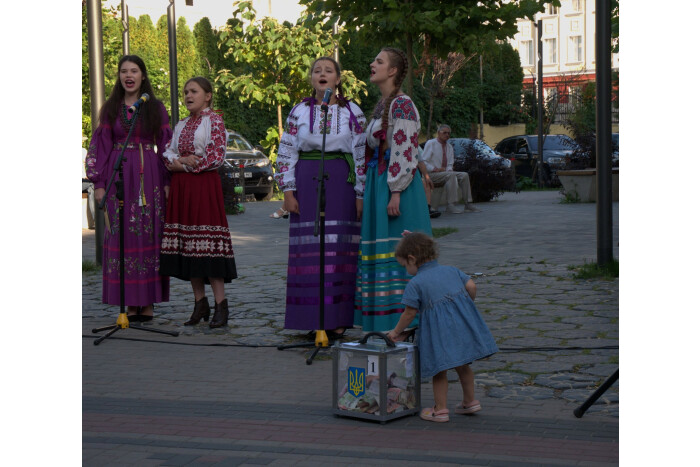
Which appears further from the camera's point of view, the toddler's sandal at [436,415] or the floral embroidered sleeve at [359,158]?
the floral embroidered sleeve at [359,158]

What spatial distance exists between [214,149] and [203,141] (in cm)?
10

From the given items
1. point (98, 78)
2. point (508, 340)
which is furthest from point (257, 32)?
point (508, 340)

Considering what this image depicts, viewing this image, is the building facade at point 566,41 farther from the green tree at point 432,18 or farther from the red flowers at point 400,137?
the red flowers at point 400,137

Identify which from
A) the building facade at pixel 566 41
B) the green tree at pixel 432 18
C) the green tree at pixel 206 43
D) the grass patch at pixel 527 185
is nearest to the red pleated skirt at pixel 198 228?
the green tree at pixel 432 18

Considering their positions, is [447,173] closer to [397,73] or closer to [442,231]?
→ [442,231]

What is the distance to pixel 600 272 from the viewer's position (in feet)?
33.4

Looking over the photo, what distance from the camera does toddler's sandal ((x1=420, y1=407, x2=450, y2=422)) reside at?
514cm

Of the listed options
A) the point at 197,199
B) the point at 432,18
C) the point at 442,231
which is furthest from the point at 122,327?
the point at 442,231

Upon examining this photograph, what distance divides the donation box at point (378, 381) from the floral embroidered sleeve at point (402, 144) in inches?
64.9

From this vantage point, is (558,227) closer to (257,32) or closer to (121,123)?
(121,123)

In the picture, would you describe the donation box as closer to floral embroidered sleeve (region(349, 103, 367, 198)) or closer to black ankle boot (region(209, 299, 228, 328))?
floral embroidered sleeve (region(349, 103, 367, 198))

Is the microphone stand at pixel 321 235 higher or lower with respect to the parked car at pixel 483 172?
lower

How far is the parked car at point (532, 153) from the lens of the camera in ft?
97.9
